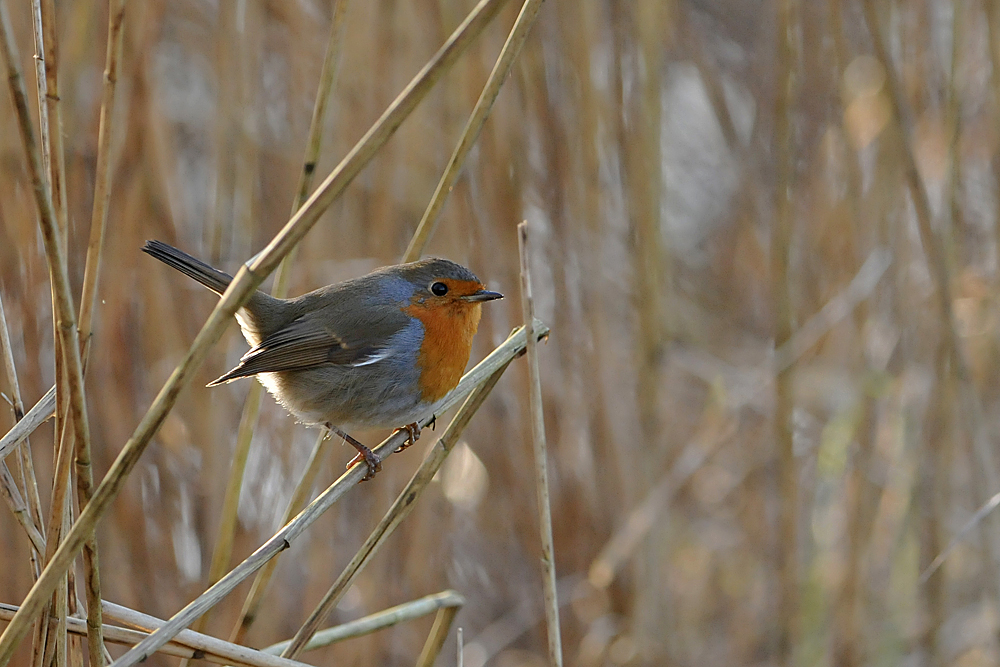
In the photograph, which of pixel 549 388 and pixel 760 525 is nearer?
pixel 549 388

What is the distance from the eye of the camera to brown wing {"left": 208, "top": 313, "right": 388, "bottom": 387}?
240 cm

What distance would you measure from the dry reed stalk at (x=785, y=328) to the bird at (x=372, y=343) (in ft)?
2.97

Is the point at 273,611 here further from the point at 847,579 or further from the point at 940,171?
the point at 940,171

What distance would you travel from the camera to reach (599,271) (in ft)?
10.0

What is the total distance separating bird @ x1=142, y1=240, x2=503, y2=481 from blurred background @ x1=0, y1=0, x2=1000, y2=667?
1.29 feet

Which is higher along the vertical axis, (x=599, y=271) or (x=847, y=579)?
(x=599, y=271)

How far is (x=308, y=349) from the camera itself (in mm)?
2494

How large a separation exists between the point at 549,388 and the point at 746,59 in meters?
1.98

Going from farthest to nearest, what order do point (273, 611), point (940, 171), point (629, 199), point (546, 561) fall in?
1. point (940, 171)
2. point (273, 611)
3. point (629, 199)
4. point (546, 561)

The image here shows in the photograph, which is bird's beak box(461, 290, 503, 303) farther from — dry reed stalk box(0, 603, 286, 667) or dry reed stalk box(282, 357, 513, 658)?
dry reed stalk box(0, 603, 286, 667)

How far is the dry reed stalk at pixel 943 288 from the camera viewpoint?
8.38 feet

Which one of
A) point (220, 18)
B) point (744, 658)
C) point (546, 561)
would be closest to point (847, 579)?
point (744, 658)

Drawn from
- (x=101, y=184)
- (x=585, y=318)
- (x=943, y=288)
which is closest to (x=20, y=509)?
(x=101, y=184)

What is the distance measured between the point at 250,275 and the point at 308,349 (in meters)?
1.43
